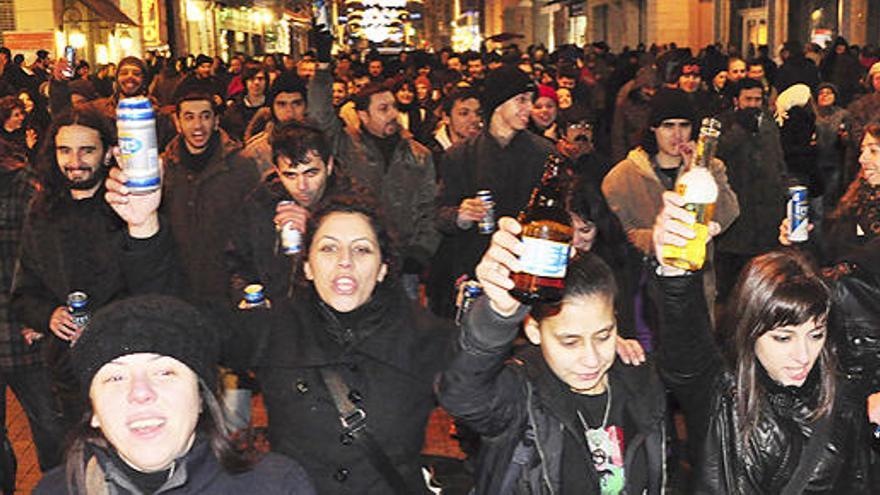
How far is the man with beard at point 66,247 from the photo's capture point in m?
5.53

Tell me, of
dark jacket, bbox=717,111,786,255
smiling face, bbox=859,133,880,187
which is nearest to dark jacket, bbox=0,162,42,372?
smiling face, bbox=859,133,880,187

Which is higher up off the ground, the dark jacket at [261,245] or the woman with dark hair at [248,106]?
the woman with dark hair at [248,106]

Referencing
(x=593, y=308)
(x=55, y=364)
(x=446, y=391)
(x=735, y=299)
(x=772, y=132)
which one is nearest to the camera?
(x=446, y=391)

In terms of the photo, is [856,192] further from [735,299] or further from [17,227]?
[17,227]

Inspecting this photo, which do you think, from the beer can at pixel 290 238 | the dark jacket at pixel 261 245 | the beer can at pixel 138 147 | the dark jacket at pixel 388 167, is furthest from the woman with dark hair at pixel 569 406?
the dark jacket at pixel 388 167

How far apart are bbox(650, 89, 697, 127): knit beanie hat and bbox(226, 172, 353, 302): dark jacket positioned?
2.38 metres

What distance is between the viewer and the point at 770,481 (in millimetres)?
3752

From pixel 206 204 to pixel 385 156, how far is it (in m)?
2.00

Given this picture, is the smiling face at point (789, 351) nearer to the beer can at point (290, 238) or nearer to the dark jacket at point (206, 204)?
the beer can at point (290, 238)

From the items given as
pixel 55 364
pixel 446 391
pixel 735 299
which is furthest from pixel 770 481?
pixel 55 364

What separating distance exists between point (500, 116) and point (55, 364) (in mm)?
3390

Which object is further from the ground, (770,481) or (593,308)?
(593,308)

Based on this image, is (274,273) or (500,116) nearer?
(274,273)

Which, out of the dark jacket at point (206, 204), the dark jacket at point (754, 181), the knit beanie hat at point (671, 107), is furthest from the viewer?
the dark jacket at point (754, 181)
